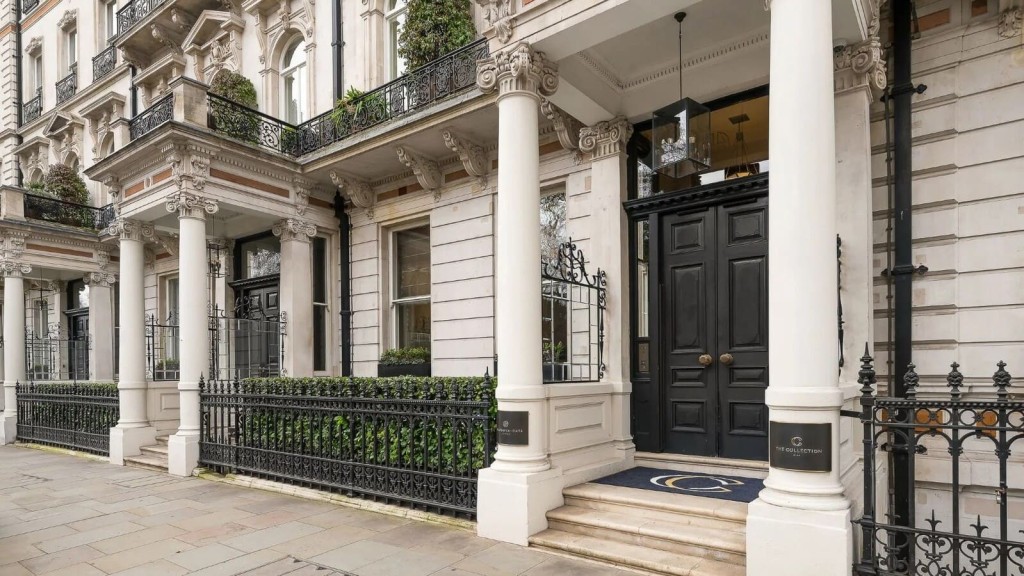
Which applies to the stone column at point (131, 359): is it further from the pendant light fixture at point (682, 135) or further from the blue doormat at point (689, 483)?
the pendant light fixture at point (682, 135)

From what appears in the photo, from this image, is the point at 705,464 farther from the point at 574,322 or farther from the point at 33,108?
the point at 33,108

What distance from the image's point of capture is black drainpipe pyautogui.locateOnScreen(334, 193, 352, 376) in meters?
10.5

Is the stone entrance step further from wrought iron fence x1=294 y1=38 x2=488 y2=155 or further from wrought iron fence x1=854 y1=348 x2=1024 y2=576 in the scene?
wrought iron fence x1=294 y1=38 x2=488 y2=155

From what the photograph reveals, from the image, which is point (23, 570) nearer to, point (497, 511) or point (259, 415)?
point (259, 415)

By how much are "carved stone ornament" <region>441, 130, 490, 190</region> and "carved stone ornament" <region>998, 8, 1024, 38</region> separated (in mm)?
5931

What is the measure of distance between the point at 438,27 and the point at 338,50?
2.92m

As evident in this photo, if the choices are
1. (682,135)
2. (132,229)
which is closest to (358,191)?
(132,229)

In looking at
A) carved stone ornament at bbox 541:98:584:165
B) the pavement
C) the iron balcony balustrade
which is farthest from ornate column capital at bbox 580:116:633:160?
the pavement

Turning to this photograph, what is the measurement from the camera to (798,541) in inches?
149

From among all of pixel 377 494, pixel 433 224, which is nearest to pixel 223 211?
pixel 433 224

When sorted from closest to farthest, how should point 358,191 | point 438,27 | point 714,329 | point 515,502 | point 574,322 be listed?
point 515,502
point 714,329
point 574,322
point 438,27
point 358,191

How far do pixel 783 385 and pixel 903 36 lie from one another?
409 cm

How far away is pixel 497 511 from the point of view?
17.5ft

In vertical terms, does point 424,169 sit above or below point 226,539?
above
